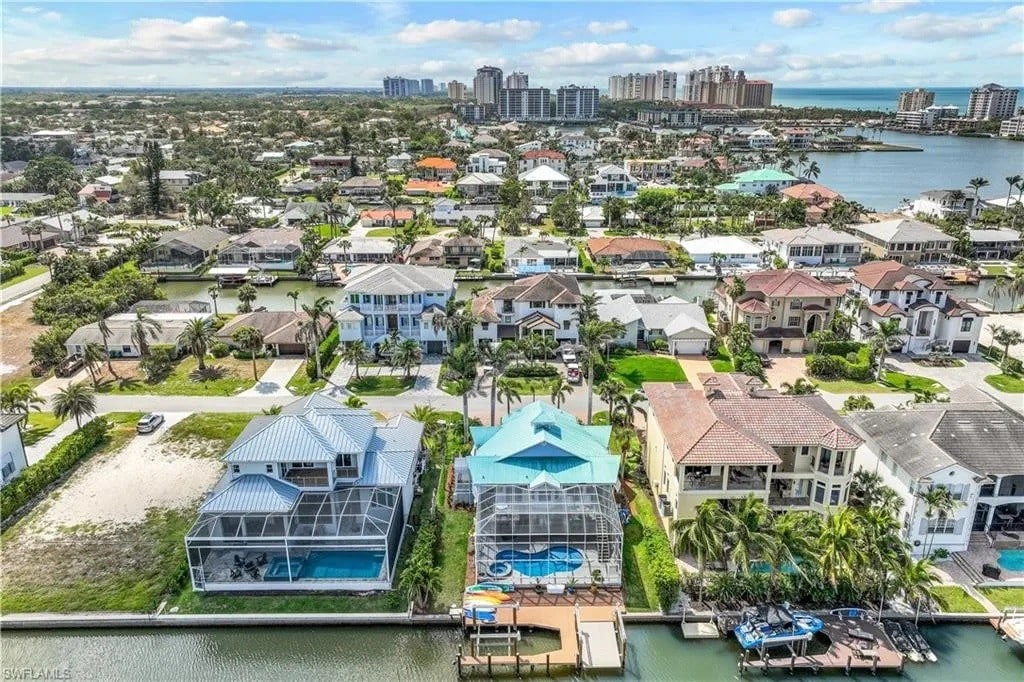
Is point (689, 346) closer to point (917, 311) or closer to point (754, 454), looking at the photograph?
point (917, 311)

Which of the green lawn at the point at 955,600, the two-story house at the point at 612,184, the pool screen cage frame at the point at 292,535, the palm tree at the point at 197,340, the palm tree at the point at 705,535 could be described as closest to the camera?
the palm tree at the point at 705,535

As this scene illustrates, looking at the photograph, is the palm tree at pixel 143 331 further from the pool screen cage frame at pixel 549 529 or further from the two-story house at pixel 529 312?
the pool screen cage frame at pixel 549 529

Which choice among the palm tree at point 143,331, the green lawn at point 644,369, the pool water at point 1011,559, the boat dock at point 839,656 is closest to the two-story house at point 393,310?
the green lawn at point 644,369

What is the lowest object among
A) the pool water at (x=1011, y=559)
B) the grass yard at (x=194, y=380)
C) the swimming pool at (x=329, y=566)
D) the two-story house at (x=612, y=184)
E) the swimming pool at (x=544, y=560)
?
the swimming pool at (x=329, y=566)

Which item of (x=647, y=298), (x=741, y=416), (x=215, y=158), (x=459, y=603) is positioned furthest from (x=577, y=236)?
(x=215, y=158)

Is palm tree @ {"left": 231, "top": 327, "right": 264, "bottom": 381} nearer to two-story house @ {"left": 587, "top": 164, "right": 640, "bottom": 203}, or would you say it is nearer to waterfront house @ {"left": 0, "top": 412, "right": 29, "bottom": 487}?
waterfront house @ {"left": 0, "top": 412, "right": 29, "bottom": 487}

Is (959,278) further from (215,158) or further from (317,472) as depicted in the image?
(215,158)

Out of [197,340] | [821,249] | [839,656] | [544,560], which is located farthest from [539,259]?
[839,656]
